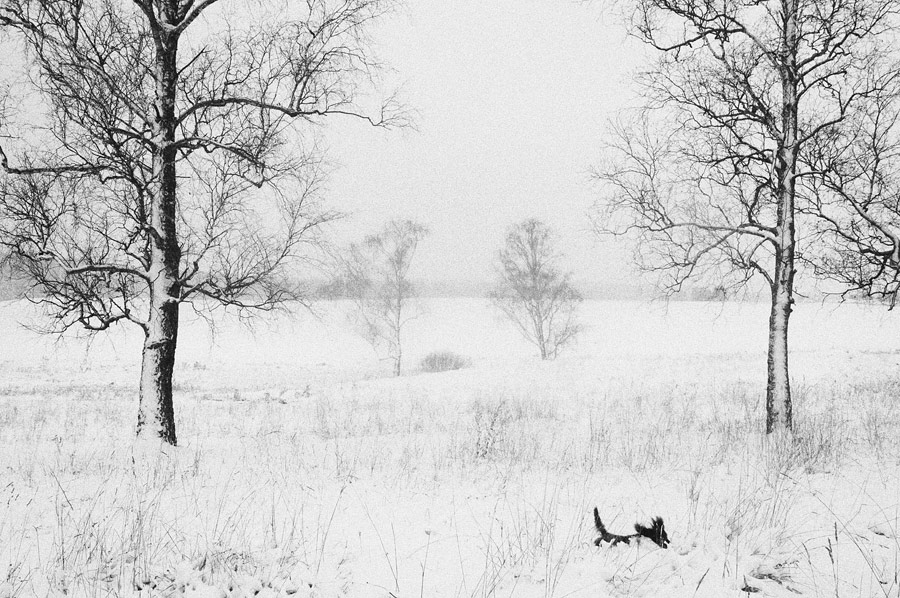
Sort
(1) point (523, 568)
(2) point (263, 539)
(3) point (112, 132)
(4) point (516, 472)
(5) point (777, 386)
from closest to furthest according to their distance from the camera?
(1) point (523, 568), (2) point (263, 539), (4) point (516, 472), (3) point (112, 132), (5) point (777, 386)

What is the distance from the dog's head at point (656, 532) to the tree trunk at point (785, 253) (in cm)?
461

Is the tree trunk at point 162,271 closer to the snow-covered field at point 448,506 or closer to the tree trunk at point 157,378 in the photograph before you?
the tree trunk at point 157,378

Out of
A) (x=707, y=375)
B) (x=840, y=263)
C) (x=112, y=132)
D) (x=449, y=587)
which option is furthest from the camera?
(x=707, y=375)

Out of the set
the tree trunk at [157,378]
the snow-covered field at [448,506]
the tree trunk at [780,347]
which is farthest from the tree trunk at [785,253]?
the tree trunk at [157,378]

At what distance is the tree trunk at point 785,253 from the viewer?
6.38 meters

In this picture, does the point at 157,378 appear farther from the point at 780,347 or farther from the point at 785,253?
the point at 785,253

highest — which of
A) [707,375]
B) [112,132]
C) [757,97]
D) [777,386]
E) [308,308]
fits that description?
[757,97]

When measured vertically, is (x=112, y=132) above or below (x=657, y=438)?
above

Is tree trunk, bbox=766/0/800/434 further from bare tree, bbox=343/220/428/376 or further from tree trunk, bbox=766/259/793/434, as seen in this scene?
bare tree, bbox=343/220/428/376

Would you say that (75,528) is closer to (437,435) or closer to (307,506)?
(307,506)

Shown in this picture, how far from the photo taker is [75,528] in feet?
10.2

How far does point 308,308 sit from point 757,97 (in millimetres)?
7439

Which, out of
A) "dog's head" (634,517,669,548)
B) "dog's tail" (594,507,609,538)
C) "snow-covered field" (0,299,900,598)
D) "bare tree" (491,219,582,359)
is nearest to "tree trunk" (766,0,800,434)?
"snow-covered field" (0,299,900,598)

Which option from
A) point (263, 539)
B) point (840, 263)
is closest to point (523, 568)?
point (263, 539)
